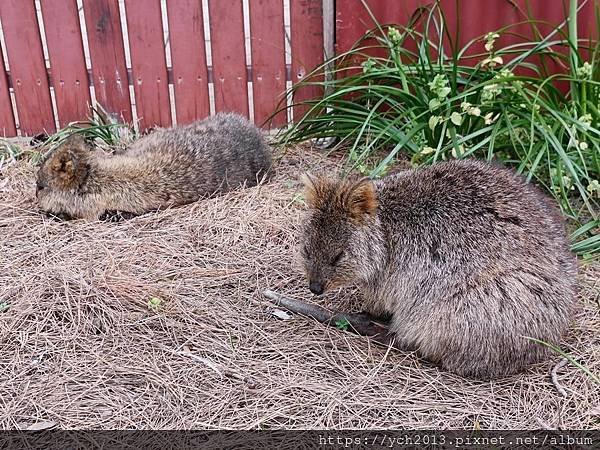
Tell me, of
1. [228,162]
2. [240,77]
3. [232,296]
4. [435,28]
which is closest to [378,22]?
[435,28]

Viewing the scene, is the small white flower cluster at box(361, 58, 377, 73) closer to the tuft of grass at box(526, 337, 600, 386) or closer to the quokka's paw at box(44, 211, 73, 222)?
the quokka's paw at box(44, 211, 73, 222)

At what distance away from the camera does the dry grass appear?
3162 mm

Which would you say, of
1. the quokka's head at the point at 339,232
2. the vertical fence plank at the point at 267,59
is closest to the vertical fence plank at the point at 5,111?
the vertical fence plank at the point at 267,59

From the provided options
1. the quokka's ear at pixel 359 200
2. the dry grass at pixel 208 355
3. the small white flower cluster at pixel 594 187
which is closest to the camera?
the dry grass at pixel 208 355

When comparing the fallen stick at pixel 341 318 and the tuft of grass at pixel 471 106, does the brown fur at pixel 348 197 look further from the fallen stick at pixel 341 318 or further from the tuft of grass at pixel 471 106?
the tuft of grass at pixel 471 106

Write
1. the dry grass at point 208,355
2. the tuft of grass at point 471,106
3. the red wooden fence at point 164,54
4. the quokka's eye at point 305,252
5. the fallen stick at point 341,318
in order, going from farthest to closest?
the red wooden fence at point 164,54
the tuft of grass at point 471,106
the fallen stick at point 341,318
the quokka's eye at point 305,252
the dry grass at point 208,355

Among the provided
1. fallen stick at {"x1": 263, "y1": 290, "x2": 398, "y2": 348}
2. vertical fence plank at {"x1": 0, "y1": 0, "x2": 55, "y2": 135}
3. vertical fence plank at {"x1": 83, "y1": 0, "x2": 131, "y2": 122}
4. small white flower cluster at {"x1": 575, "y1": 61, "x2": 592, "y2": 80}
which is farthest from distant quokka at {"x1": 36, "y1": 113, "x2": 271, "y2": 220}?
small white flower cluster at {"x1": 575, "y1": 61, "x2": 592, "y2": 80}

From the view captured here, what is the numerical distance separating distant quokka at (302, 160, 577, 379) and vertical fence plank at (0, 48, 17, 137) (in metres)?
3.88

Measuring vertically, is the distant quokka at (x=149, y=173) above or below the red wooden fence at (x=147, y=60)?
below

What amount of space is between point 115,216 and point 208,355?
1.95m

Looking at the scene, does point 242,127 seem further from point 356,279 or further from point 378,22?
point 356,279

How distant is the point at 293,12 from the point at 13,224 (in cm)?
295

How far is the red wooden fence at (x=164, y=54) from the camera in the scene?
5.89m

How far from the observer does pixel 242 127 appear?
5.61 metres
